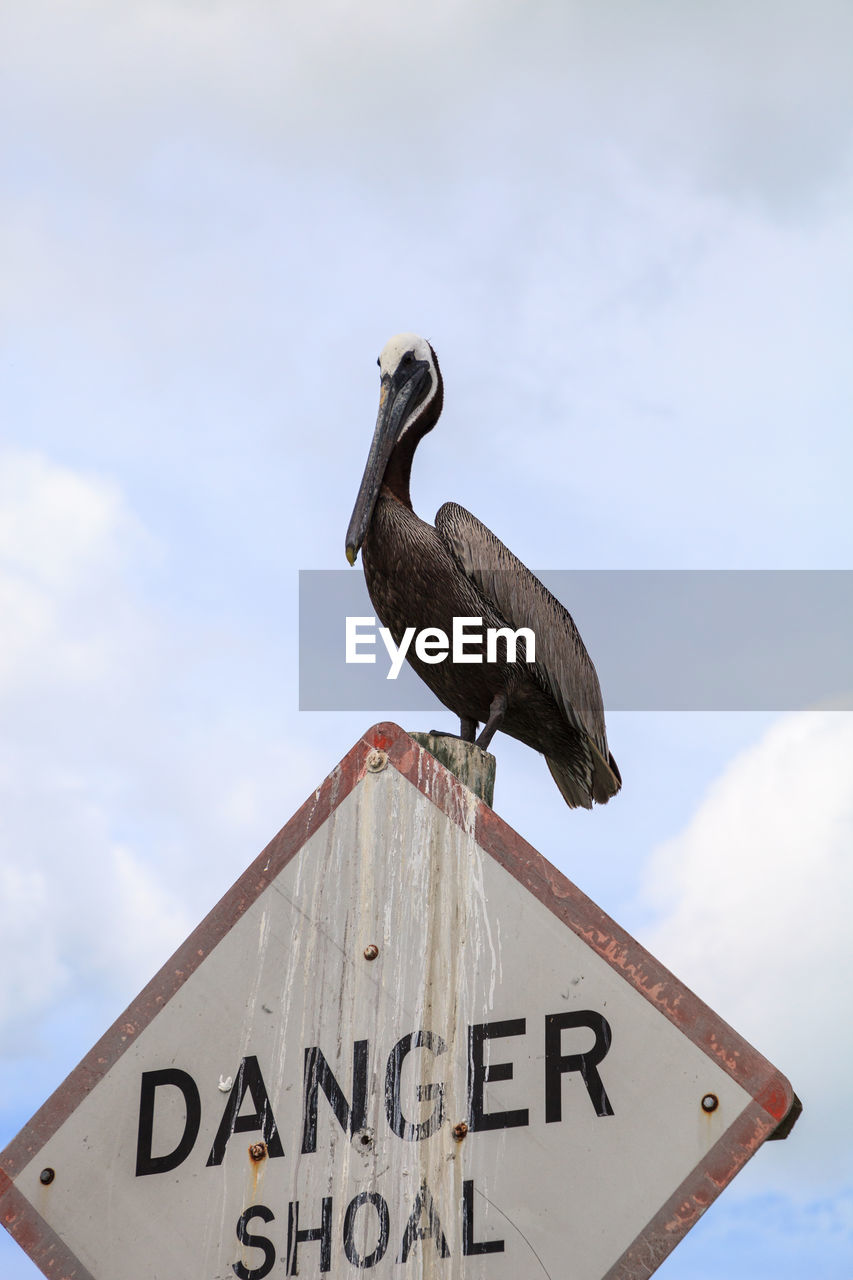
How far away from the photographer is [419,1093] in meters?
2.27

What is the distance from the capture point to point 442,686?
5.19 metres

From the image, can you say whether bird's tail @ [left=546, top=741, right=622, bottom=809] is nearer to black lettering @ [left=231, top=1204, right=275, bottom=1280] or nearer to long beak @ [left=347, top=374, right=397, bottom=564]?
long beak @ [left=347, top=374, right=397, bottom=564]

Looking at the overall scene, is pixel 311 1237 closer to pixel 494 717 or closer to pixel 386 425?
pixel 494 717

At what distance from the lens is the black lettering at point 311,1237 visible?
2.22 meters

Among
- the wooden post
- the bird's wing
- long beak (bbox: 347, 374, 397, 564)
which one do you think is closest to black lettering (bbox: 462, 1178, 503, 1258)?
the wooden post

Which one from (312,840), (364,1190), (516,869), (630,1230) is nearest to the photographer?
(630,1230)

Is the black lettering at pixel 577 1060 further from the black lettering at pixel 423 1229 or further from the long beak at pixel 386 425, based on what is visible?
the long beak at pixel 386 425

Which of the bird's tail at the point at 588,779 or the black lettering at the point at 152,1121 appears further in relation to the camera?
the bird's tail at the point at 588,779

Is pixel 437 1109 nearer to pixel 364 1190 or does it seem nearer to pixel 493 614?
pixel 364 1190

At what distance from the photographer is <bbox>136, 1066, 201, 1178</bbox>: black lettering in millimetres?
2389

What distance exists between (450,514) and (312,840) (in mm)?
3162

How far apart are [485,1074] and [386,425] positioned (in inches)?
141

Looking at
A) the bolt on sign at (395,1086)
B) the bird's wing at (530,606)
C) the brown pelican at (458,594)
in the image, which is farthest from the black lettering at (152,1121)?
the bird's wing at (530,606)

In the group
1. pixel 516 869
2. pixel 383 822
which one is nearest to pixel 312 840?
pixel 383 822
